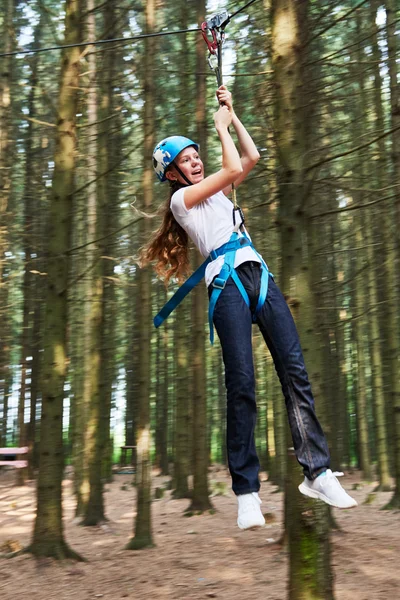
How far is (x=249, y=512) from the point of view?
3299mm

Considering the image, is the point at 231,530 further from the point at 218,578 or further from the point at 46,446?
the point at 46,446

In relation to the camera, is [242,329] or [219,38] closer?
[242,329]

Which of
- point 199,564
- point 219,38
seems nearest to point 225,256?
point 219,38

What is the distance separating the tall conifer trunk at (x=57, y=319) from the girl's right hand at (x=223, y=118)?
440 cm

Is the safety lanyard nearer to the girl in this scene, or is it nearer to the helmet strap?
the girl

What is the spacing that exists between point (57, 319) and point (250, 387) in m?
4.60

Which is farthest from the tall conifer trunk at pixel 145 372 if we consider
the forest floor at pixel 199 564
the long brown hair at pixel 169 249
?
the long brown hair at pixel 169 249

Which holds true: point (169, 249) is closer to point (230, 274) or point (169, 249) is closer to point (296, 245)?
point (230, 274)

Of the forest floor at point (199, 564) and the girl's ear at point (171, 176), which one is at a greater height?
the girl's ear at point (171, 176)

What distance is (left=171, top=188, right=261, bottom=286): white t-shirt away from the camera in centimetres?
358

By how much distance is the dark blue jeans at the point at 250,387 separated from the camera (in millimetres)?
3416

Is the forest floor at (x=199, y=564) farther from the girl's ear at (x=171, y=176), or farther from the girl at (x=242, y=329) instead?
the girl's ear at (x=171, y=176)

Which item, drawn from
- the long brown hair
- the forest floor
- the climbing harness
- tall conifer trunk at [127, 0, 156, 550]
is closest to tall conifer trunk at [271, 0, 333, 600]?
the long brown hair

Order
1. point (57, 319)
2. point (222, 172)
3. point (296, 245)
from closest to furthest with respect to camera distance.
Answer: point (222, 172), point (296, 245), point (57, 319)
